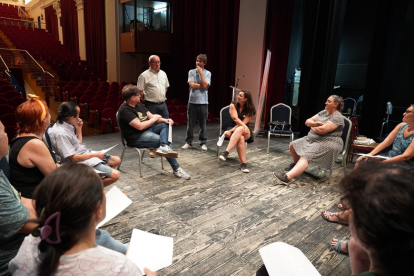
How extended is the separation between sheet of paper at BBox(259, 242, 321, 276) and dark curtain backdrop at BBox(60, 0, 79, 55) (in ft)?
42.9

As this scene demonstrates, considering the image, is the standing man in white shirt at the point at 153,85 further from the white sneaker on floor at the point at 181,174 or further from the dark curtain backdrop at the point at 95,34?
the dark curtain backdrop at the point at 95,34

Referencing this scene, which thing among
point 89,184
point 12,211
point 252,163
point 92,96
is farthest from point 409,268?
point 92,96

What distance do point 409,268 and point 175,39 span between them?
8.59 m

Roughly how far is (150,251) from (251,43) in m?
5.82

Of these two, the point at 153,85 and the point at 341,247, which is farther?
the point at 153,85

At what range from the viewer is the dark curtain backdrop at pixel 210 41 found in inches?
267

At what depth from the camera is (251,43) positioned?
21.0 feet

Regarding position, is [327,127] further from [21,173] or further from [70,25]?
[70,25]

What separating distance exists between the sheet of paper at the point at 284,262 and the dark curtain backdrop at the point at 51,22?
16.0 metres

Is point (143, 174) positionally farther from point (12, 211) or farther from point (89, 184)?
point (89, 184)

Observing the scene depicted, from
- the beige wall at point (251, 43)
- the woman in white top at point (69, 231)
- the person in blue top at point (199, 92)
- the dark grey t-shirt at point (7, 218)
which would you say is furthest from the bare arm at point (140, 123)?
the beige wall at point (251, 43)

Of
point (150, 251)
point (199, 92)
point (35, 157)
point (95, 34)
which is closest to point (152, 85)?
point (199, 92)

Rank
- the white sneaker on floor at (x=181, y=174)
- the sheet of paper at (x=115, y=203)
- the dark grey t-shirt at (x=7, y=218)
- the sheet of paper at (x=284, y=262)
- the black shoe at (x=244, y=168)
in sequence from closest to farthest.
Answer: the dark grey t-shirt at (x=7, y=218)
the sheet of paper at (x=284, y=262)
the sheet of paper at (x=115, y=203)
the white sneaker on floor at (x=181, y=174)
the black shoe at (x=244, y=168)

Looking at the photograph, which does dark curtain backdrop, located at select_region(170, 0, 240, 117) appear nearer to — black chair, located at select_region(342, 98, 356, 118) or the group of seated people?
black chair, located at select_region(342, 98, 356, 118)
